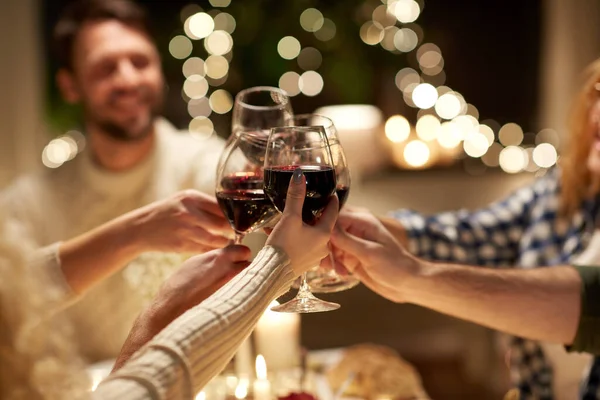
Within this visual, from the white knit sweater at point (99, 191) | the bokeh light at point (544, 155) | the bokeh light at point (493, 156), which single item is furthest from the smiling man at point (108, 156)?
the bokeh light at point (544, 155)

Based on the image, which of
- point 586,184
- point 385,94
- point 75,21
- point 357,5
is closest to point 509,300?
point 586,184

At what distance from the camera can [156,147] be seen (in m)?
2.32

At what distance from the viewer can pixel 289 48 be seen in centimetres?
385

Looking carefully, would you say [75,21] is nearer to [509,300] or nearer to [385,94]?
[509,300]

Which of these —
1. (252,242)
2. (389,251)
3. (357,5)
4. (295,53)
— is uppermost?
(357,5)

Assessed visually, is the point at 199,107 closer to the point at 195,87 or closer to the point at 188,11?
the point at 195,87

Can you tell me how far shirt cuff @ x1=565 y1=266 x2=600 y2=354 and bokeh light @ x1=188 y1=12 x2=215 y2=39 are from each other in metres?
2.94

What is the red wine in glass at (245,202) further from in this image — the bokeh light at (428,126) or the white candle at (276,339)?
the bokeh light at (428,126)

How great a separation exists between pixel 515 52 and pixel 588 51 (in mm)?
606

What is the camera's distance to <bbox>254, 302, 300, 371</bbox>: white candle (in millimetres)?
1510

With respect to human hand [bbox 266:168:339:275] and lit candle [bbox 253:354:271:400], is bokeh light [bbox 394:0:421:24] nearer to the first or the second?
lit candle [bbox 253:354:271:400]

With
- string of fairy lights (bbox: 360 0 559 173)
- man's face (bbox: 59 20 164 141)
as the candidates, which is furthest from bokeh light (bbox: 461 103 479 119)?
man's face (bbox: 59 20 164 141)

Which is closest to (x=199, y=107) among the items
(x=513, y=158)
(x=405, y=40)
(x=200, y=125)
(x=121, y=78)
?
(x=200, y=125)

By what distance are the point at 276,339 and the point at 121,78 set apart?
3.65 feet
